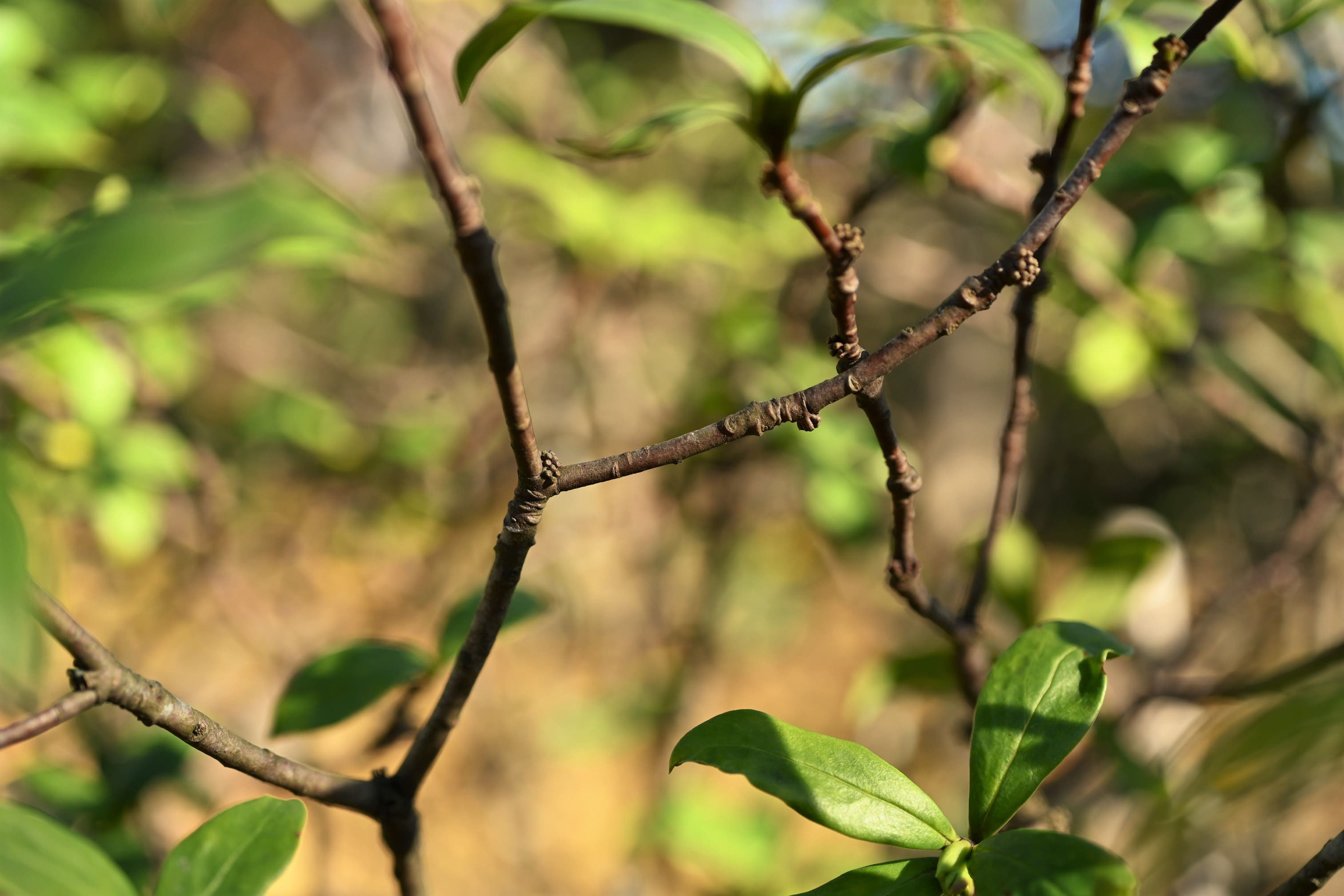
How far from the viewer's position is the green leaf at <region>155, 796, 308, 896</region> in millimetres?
385

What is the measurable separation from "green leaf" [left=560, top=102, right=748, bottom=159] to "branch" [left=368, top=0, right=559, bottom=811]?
198 mm

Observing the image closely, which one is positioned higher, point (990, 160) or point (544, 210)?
point (544, 210)

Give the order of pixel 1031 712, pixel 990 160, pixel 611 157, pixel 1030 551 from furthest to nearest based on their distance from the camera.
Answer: pixel 990 160
pixel 1030 551
pixel 611 157
pixel 1031 712

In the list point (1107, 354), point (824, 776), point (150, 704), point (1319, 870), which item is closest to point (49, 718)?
point (150, 704)


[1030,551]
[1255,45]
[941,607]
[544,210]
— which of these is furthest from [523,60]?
[941,607]

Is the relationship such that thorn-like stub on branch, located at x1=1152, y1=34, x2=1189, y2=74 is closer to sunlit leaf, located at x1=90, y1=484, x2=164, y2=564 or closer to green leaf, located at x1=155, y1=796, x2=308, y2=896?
green leaf, located at x1=155, y1=796, x2=308, y2=896

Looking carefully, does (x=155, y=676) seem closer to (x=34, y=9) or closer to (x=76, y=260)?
(x=34, y=9)

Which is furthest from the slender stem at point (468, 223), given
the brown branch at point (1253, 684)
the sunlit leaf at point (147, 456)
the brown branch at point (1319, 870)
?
the sunlit leaf at point (147, 456)

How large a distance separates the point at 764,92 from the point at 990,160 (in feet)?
2.90

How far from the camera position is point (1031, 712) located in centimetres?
40

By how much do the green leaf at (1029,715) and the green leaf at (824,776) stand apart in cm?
2

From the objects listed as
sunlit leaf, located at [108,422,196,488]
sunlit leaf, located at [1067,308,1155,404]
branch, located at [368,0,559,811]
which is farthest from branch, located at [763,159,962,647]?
sunlit leaf, located at [108,422,196,488]

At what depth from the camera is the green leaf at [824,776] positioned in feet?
1.19

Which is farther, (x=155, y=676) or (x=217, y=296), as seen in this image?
(x=155, y=676)
